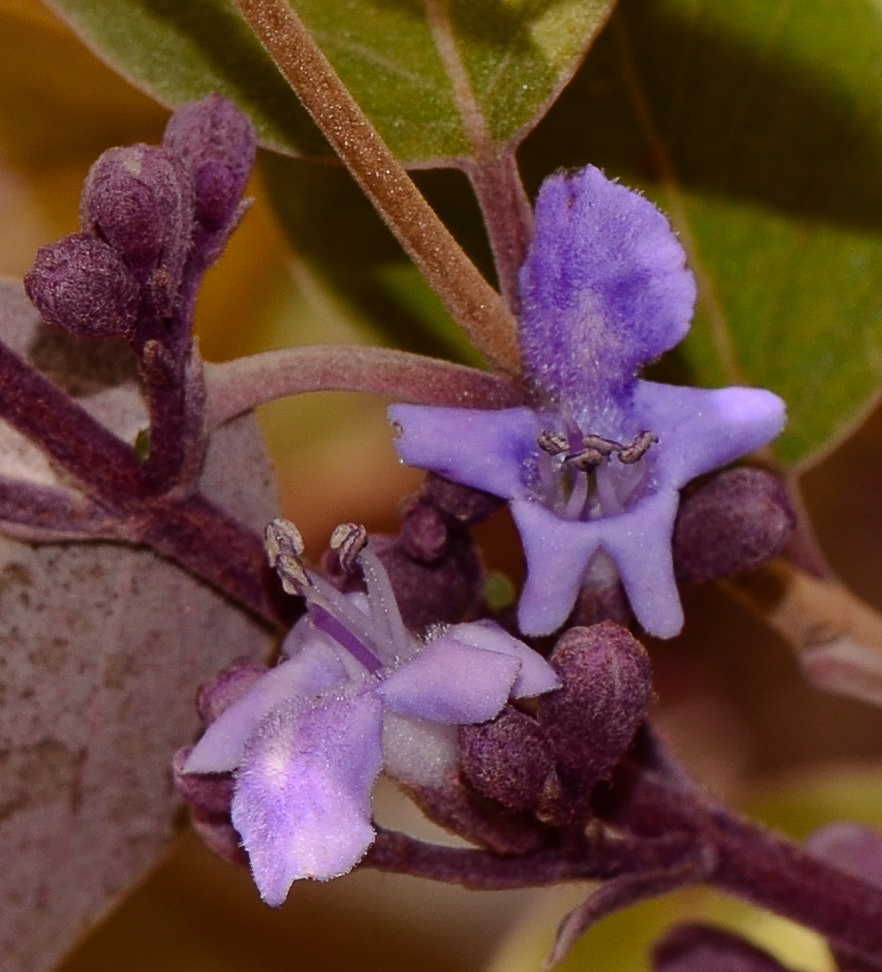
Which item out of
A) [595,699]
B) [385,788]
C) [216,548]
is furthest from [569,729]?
[385,788]

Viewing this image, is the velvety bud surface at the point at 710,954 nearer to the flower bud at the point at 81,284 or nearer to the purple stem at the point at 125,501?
the purple stem at the point at 125,501

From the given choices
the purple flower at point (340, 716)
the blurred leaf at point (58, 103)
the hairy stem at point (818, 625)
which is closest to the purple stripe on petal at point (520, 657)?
the purple flower at point (340, 716)

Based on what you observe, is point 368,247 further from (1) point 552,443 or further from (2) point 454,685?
(2) point 454,685

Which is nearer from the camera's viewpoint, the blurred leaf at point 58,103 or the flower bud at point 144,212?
the flower bud at point 144,212

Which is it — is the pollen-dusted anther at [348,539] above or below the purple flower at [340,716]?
above

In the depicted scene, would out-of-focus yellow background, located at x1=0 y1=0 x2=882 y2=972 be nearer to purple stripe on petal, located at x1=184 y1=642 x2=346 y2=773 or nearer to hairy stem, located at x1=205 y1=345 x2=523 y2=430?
hairy stem, located at x1=205 y1=345 x2=523 y2=430

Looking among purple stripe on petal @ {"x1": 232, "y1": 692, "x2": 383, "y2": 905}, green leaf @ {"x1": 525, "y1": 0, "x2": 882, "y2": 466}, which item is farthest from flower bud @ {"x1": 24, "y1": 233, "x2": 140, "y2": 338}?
green leaf @ {"x1": 525, "y1": 0, "x2": 882, "y2": 466}
